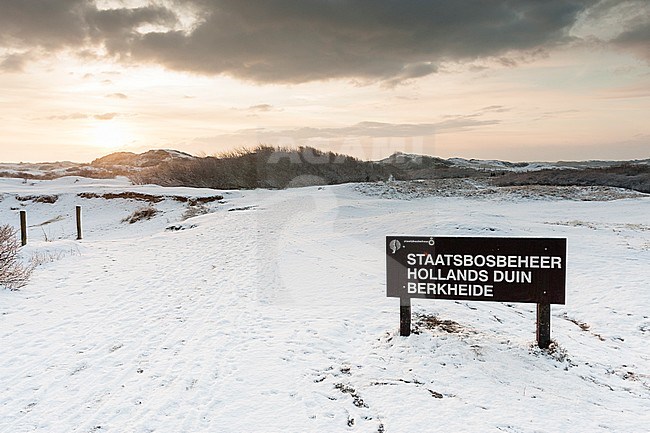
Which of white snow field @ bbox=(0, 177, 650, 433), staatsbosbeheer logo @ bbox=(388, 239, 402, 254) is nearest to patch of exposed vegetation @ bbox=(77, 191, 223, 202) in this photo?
white snow field @ bbox=(0, 177, 650, 433)

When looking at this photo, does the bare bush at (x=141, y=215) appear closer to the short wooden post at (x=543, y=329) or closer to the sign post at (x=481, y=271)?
the sign post at (x=481, y=271)

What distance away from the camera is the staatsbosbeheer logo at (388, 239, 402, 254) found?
230 inches

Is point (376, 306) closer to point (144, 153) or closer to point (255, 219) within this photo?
point (255, 219)

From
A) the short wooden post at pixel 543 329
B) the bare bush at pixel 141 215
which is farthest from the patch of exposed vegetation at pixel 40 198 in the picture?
the short wooden post at pixel 543 329

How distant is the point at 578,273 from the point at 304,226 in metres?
10.1

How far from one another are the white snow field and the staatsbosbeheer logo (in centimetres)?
119

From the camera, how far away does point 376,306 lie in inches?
293

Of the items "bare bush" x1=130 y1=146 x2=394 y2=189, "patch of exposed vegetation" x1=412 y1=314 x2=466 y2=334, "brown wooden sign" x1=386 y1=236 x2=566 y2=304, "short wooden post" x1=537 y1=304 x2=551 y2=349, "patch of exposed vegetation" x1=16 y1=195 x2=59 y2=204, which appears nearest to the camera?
"brown wooden sign" x1=386 y1=236 x2=566 y2=304

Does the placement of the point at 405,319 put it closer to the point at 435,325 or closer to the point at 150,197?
the point at 435,325


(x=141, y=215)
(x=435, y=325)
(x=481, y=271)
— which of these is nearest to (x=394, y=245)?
(x=481, y=271)

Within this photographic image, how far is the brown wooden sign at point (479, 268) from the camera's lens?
550 cm

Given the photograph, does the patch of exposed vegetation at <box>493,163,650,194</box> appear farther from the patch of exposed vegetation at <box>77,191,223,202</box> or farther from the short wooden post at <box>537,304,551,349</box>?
the short wooden post at <box>537,304,551,349</box>

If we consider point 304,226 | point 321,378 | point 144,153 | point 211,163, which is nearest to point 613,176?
point 304,226

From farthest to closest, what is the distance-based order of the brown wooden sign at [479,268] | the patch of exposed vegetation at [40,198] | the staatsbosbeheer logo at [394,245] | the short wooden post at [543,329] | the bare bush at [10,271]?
1. the patch of exposed vegetation at [40,198]
2. the bare bush at [10,271]
3. the staatsbosbeheer logo at [394,245]
4. the short wooden post at [543,329]
5. the brown wooden sign at [479,268]
